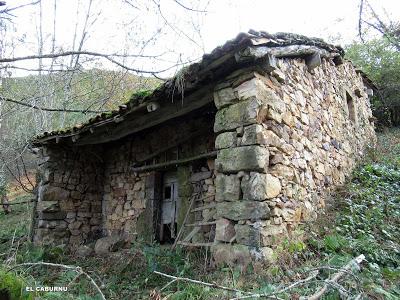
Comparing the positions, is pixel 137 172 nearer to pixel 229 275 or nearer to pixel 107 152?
pixel 107 152

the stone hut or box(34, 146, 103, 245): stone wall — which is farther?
box(34, 146, 103, 245): stone wall

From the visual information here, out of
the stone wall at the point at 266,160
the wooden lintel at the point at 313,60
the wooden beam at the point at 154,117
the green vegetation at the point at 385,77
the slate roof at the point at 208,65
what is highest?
the green vegetation at the point at 385,77

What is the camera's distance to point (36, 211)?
6086 millimetres

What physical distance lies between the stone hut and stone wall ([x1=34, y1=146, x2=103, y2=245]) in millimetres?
20

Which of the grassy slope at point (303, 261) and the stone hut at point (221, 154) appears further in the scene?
the stone hut at point (221, 154)

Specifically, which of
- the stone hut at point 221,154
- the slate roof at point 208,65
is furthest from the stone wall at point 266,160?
the slate roof at point 208,65

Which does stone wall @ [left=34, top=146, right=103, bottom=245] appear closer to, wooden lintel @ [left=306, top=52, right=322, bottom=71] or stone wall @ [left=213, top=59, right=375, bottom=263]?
stone wall @ [left=213, top=59, right=375, bottom=263]

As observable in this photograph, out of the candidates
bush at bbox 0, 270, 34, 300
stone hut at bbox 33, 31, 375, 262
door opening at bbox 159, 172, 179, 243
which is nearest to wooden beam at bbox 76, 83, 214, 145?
stone hut at bbox 33, 31, 375, 262

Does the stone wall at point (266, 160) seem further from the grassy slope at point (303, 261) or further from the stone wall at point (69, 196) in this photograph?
the stone wall at point (69, 196)

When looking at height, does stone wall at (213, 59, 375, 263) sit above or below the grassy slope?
above

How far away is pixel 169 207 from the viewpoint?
18.9 ft

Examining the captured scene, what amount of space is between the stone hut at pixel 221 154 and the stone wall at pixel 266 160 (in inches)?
0.5

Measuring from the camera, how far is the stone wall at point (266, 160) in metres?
3.13

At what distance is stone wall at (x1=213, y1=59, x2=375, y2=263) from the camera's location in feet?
10.3
